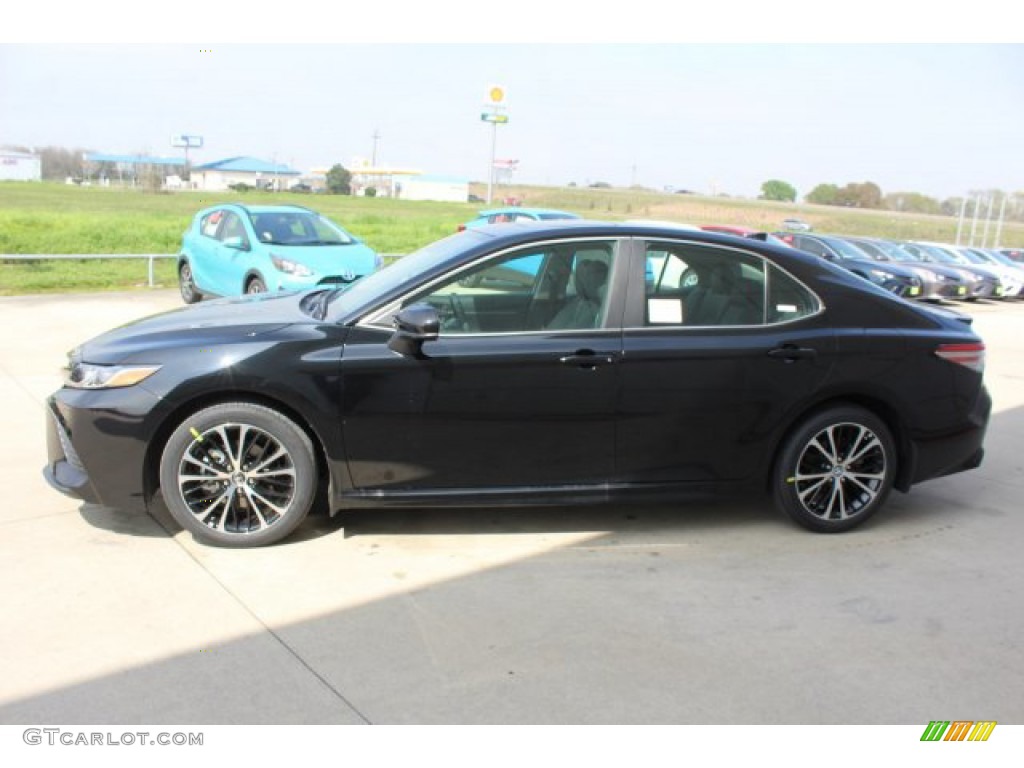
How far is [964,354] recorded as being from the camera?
4922 mm

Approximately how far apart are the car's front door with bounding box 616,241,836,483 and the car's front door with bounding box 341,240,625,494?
Result: 142 millimetres

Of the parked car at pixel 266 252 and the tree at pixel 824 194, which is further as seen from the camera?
the tree at pixel 824 194

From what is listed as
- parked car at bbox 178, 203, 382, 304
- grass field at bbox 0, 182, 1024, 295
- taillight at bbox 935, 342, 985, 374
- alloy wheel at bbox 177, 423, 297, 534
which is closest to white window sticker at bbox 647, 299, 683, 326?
taillight at bbox 935, 342, 985, 374

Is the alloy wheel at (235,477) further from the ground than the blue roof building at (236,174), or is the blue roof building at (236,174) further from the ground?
the blue roof building at (236,174)

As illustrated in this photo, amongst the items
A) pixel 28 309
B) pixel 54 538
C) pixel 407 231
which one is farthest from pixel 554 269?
pixel 407 231

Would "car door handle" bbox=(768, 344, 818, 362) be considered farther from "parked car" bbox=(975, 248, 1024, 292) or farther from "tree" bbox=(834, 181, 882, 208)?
"tree" bbox=(834, 181, 882, 208)

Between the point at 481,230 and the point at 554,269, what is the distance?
0.57 m

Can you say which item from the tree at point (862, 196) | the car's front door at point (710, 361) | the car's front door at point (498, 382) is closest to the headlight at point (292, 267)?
the car's front door at point (498, 382)

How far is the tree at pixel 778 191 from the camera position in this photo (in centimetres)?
12962

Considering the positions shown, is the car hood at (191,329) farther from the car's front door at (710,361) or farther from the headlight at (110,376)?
the car's front door at (710,361)

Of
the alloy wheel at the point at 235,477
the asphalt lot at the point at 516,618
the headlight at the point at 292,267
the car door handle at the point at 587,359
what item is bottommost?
the asphalt lot at the point at 516,618

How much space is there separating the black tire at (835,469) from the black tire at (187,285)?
1057 cm

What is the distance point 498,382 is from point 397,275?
92 cm
